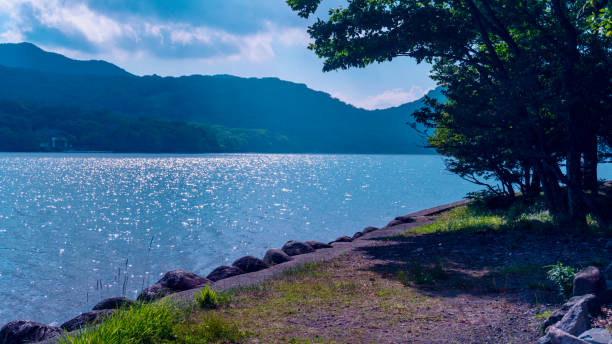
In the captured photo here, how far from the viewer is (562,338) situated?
476 cm

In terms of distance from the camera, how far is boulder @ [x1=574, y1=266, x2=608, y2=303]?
6.31 m

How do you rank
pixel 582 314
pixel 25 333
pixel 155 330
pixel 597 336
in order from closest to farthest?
pixel 597 336 → pixel 582 314 → pixel 155 330 → pixel 25 333

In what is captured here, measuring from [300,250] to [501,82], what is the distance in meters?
9.91

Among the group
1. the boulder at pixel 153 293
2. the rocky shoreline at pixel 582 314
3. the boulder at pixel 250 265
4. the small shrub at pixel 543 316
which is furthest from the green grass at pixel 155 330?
the boulder at pixel 250 265

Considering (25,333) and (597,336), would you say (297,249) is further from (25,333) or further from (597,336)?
(597,336)

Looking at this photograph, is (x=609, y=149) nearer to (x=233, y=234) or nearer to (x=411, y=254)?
(x=411, y=254)

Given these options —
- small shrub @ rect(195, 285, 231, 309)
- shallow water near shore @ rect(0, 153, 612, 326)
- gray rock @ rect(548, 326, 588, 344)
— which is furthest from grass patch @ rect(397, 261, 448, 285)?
shallow water near shore @ rect(0, 153, 612, 326)

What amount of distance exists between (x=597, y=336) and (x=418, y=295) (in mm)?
4121

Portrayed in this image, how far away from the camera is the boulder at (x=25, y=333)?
785 cm

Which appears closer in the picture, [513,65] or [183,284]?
[183,284]

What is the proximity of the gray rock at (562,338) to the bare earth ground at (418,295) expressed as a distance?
1051mm

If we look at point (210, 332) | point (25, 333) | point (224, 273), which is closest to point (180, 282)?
point (224, 273)

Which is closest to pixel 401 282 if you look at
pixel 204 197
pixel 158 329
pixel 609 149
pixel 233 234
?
pixel 158 329

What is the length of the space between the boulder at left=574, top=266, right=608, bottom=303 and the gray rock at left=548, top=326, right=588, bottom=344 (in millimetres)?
1861
